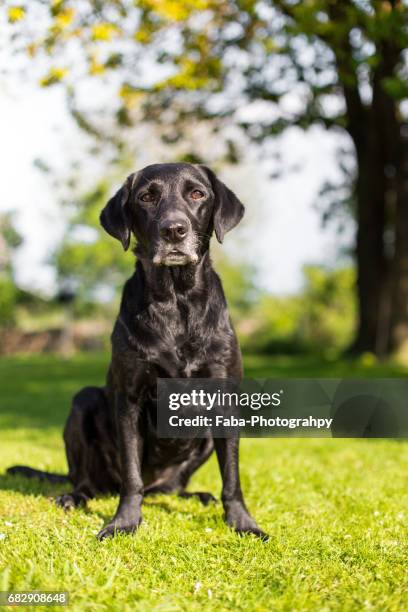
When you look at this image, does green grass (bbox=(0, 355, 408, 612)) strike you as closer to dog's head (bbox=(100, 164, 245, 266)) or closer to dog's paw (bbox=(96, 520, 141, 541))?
dog's paw (bbox=(96, 520, 141, 541))

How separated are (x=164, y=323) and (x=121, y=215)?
2.48 feet

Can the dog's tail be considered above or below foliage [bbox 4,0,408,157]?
below

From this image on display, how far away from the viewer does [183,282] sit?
3941mm

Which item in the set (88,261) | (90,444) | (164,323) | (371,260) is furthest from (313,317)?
(164,323)

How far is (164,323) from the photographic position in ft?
12.5

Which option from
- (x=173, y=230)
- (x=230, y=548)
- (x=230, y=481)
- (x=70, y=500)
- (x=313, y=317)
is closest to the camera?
(x=230, y=548)

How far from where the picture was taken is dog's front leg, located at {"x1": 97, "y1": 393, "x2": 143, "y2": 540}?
11.9 feet

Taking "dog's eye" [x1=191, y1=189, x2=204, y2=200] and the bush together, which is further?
the bush

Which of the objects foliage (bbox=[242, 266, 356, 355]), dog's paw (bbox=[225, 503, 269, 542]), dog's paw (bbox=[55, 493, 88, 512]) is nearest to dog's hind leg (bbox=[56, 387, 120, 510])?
dog's paw (bbox=[55, 493, 88, 512])

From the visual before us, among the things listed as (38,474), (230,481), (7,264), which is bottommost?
(38,474)

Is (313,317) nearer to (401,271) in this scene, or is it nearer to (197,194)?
(401,271)

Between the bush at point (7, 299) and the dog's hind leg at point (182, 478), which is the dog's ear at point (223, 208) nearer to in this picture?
the dog's hind leg at point (182, 478)

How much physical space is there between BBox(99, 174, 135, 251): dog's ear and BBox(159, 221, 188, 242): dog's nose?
0.40 metres

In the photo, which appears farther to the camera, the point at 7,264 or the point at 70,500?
the point at 7,264
